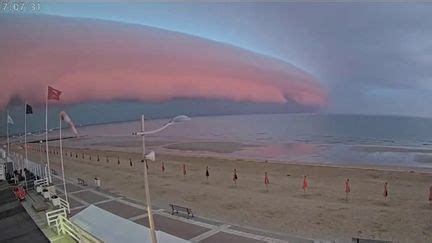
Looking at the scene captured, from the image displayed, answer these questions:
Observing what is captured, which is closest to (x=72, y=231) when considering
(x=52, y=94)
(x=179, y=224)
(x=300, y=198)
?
(x=179, y=224)

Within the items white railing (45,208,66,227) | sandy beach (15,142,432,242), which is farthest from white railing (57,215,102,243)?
sandy beach (15,142,432,242)

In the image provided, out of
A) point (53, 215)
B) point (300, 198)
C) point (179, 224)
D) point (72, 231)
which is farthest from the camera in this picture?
point (300, 198)

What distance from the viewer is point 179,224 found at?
10266 mm

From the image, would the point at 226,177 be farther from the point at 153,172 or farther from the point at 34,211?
the point at 34,211

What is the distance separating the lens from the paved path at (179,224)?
8.87m

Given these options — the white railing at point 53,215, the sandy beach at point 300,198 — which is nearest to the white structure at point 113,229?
the white railing at point 53,215

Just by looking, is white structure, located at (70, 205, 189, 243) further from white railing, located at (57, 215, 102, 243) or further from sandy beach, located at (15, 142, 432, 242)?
sandy beach, located at (15, 142, 432, 242)

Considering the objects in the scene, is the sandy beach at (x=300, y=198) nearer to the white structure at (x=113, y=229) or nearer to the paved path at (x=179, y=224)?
→ the paved path at (x=179, y=224)

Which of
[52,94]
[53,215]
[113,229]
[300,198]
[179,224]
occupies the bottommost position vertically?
[300,198]

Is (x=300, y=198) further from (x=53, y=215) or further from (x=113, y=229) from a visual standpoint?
(x=53, y=215)

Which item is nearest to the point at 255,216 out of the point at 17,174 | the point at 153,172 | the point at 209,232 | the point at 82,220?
the point at 209,232

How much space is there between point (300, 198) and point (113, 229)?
33.5 feet

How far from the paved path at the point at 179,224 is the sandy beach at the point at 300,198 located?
3.73 ft

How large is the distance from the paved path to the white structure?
248 centimetres
